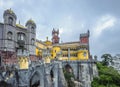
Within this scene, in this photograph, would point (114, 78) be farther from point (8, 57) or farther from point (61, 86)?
point (8, 57)

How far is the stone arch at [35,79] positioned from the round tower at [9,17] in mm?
18044

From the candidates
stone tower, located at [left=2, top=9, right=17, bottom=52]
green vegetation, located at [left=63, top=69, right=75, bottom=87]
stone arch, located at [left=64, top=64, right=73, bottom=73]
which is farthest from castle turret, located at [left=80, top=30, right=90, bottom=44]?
stone tower, located at [left=2, top=9, right=17, bottom=52]

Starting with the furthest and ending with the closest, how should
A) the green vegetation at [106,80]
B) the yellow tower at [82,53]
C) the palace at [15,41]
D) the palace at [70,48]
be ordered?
the palace at [70,48] < the yellow tower at [82,53] < the green vegetation at [106,80] < the palace at [15,41]

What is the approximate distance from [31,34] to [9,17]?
8.61 m

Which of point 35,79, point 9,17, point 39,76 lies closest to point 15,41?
point 9,17

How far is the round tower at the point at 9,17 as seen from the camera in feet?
189

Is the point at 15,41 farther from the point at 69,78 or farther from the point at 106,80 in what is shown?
the point at 106,80

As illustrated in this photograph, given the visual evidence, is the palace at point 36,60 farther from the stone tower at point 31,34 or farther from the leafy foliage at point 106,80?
the leafy foliage at point 106,80

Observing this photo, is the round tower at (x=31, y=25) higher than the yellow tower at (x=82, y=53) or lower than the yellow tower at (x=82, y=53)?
higher

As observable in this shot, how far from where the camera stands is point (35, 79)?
46156mm

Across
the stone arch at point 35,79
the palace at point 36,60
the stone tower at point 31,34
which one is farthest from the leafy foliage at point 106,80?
the stone tower at point 31,34

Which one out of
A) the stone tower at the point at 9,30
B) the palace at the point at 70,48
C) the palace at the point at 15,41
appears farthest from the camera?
the palace at the point at 70,48

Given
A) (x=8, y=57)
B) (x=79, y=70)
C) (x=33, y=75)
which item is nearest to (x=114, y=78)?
(x=79, y=70)

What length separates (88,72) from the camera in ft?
181
